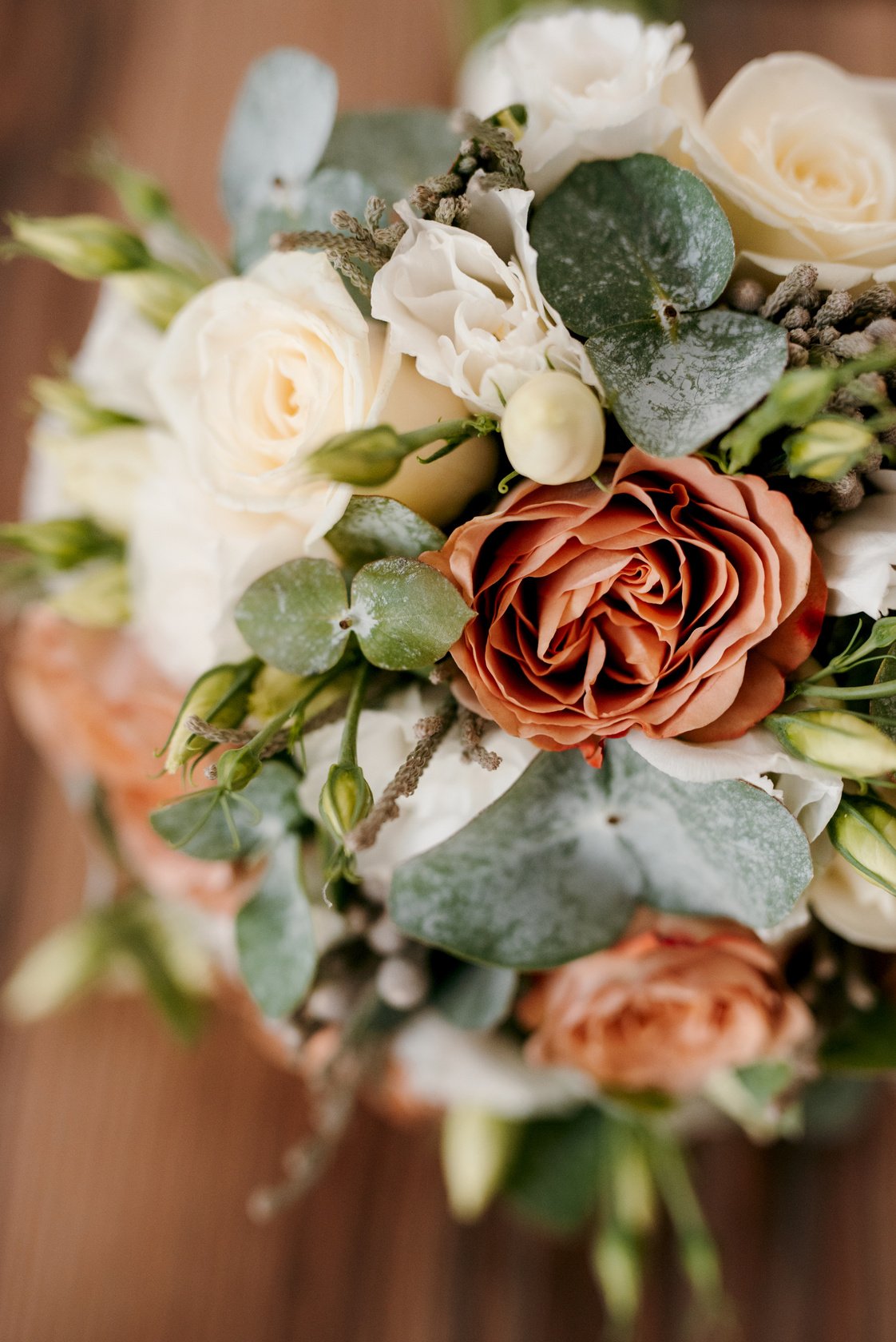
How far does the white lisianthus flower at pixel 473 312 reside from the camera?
0.30 metres

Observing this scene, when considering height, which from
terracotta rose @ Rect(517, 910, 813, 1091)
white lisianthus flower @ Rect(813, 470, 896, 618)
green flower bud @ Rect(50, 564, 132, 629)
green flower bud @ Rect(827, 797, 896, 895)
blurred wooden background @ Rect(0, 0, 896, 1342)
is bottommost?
blurred wooden background @ Rect(0, 0, 896, 1342)

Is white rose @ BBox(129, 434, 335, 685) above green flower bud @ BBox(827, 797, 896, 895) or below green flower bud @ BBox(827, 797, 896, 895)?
above

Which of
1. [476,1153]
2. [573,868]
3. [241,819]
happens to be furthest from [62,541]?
[476,1153]

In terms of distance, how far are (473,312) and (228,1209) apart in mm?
591

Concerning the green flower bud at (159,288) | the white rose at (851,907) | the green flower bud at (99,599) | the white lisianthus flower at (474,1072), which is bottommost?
the white lisianthus flower at (474,1072)

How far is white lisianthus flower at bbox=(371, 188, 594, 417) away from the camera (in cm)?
30

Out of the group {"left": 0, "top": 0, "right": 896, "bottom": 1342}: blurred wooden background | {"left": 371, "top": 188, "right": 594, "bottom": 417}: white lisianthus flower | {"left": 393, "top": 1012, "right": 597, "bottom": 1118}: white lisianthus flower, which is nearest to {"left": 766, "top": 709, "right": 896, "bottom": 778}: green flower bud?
{"left": 371, "top": 188, "right": 594, "bottom": 417}: white lisianthus flower

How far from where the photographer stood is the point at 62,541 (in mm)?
458

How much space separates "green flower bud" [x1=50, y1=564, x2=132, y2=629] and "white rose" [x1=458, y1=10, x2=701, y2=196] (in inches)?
10.1

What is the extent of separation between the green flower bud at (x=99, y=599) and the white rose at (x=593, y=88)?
257mm

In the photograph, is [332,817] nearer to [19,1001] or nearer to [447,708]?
[447,708]

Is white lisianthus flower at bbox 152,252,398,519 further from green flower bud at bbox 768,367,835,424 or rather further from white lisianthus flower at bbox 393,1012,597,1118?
white lisianthus flower at bbox 393,1012,597,1118

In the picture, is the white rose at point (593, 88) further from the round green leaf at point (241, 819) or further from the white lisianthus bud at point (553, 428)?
the round green leaf at point (241, 819)

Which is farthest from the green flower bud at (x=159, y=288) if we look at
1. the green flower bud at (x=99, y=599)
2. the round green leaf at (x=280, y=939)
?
the round green leaf at (x=280, y=939)
